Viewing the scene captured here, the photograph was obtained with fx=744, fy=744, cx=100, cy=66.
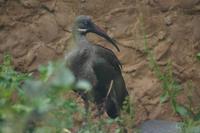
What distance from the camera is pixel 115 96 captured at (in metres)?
7.51

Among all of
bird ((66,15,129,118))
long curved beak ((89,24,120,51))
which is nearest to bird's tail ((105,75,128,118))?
bird ((66,15,129,118))

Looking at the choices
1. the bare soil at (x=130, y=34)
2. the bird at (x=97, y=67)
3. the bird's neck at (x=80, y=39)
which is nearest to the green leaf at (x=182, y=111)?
the bird at (x=97, y=67)

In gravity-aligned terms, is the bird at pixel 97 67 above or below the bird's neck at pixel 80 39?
below

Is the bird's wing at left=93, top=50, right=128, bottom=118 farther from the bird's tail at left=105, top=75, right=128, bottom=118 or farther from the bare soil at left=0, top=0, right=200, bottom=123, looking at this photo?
the bare soil at left=0, top=0, right=200, bottom=123

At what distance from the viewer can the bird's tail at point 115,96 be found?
7.50 m

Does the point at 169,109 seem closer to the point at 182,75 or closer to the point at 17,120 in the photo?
the point at 182,75

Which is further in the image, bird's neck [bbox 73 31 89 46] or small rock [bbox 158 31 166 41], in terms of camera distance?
small rock [bbox 158 31 166 41]

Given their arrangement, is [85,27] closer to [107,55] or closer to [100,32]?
[100,32]

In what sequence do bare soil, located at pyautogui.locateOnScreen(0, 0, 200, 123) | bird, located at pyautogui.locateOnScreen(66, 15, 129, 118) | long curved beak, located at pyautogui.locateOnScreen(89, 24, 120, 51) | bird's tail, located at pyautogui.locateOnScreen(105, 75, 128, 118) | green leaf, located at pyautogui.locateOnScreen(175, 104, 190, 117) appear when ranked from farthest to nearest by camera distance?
1. bare soil, located at pyautogui.locateOnScreen(0, 0, 200, 123)
2. long curved beak, located at pyautogui.locateOnScreen(89, 24, 120, 51)
3. bird's tail, located at pyautogui.locateOnScreen(105, 75, 128, 118)
4. bird, located at pyautogui.locateOnScreen(66, 15, 129, 118)
5. green leaf, located at pyautogui.locateOnScreen(175, 104, 190, 117)

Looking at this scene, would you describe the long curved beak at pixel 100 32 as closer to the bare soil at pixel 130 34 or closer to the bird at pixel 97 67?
the bird at pixel 97 67

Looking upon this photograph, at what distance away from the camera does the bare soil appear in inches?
329

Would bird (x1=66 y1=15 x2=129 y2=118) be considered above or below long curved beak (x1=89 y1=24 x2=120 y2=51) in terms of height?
below

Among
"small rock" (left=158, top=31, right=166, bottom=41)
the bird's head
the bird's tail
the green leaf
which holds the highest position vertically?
the green leaf

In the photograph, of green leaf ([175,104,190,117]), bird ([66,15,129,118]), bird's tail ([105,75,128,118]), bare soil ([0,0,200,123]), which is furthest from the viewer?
bare soil ([0,0,200,123])
